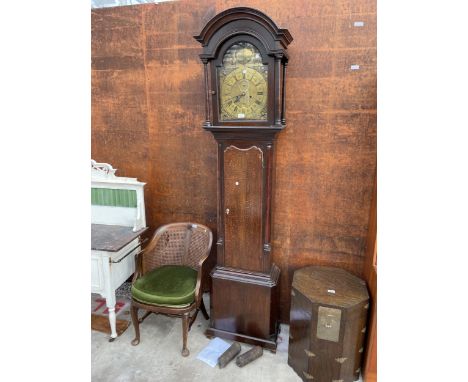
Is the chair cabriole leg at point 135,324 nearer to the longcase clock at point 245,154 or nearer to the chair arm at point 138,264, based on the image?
the chair arm at point 138,264

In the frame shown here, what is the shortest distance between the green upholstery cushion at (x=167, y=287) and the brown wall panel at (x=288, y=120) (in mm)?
495

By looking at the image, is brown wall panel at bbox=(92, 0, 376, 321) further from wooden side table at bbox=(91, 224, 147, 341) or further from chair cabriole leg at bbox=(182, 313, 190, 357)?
chair cabriole leg at bbox=(182, 313, 190, 357)

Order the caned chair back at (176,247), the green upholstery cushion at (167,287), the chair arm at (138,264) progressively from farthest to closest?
the caned chair back at (176,247)
the chair arm at (138,264)
the green upholstery cushion at (167,287)

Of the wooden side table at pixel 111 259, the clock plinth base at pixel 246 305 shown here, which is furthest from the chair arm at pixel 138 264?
the clock plinth base at pixel 246 305

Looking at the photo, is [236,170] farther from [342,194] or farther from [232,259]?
[342,194]

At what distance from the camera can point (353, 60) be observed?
2102 mm

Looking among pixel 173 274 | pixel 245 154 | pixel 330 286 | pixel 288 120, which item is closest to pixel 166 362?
pixel 173 274

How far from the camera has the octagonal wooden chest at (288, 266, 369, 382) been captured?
1894mm

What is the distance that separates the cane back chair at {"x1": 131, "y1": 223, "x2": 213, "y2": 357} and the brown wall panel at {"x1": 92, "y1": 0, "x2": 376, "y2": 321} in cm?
21

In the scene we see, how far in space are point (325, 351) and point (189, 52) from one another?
2.35m

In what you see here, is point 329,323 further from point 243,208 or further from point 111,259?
point 111,259

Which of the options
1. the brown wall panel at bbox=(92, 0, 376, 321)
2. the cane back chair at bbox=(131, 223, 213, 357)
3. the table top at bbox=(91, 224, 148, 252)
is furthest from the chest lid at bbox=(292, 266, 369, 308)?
the table top at bbox=(91, 224, 148, 252)

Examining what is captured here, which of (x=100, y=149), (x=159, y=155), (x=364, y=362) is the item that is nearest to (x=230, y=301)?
(x=364, y=362)

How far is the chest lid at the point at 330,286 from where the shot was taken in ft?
6.35
